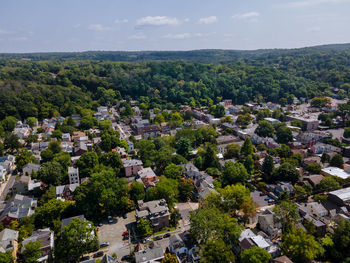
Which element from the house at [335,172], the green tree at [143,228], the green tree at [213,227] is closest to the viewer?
the green tree at [213,227]

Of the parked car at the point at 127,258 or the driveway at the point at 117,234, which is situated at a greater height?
the parked car at the point at 127,258

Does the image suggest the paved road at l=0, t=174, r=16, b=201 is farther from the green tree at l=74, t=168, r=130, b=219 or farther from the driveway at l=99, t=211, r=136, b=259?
the driveway at l=99, t=211, r=136, b=259

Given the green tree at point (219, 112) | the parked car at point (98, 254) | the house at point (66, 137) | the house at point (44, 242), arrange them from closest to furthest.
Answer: the house at point (44, 242) < the parked car at point (98, 254) < the house at point (66, 137) < the green tree at point (219, 112)

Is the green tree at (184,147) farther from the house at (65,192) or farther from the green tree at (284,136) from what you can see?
the green tree at (284,136)

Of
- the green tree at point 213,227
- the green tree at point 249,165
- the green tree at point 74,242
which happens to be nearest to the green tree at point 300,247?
the green tree at point 213,227

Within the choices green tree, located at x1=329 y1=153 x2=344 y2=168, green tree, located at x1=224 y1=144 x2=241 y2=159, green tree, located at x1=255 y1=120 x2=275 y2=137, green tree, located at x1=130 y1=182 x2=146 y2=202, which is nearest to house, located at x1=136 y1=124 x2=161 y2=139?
green tree, located at x1=224 y1=144 x2=241 y2=159

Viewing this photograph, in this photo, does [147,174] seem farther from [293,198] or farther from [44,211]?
[293,198]

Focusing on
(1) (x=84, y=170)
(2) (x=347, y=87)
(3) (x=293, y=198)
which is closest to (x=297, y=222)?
(3) (x=293, y=198)

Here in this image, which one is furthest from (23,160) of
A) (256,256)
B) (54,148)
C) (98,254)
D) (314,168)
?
(314,168)
